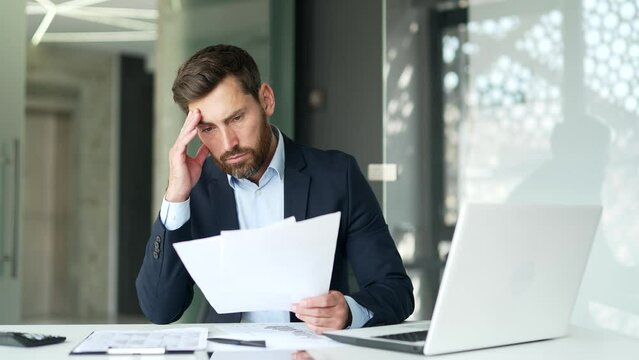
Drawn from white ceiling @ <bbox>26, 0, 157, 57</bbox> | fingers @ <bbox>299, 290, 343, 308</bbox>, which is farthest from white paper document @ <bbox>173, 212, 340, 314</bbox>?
white ceiling @ <bbox>26, 0, 157, 57</bbox>

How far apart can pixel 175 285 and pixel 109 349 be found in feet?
2.14

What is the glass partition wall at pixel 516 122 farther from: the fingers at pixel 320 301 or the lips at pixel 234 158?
the fingers at pixel 320 301

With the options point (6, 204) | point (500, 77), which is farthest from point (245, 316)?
point (500, 77)

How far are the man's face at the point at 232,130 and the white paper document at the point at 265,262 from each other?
58cm

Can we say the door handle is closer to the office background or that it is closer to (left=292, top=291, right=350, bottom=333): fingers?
the office background

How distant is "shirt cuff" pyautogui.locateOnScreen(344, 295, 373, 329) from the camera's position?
6.83ft

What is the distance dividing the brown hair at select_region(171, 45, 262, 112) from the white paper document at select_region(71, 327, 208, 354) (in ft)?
2.35

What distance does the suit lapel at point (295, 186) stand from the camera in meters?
2.52

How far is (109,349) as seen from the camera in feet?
5.67

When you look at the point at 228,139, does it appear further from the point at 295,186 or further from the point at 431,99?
the point at 431,99

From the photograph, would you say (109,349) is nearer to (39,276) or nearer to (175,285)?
(175,285)

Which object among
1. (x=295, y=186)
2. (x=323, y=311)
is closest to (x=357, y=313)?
(x=323, y=311)

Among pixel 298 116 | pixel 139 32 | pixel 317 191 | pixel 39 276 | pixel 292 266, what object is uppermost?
pixel 139 32

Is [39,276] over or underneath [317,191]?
underneath
